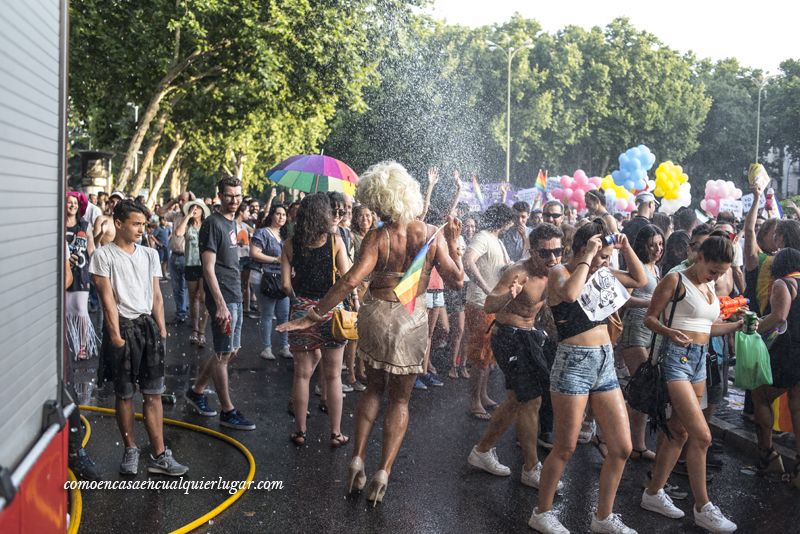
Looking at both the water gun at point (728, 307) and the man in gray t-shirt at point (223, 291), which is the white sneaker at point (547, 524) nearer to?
the water gun at point (728, 307)

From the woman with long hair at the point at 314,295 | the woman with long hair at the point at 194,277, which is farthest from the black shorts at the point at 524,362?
the woman with long hair at the point at 194,277

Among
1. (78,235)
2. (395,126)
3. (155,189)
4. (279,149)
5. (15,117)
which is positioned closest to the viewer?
(15,117)

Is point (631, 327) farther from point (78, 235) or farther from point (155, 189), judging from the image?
point (155, 189)

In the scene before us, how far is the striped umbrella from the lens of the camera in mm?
11211

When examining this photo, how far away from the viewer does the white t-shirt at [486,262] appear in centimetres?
785

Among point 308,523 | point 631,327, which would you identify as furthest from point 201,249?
point 631,327

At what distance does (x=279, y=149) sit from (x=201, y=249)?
35756 millimetres

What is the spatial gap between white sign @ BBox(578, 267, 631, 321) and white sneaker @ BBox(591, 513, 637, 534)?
43.4 inches

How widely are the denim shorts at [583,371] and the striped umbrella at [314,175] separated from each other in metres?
6.92

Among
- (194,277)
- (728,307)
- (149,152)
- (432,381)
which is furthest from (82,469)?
(149,152)

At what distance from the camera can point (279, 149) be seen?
137ft

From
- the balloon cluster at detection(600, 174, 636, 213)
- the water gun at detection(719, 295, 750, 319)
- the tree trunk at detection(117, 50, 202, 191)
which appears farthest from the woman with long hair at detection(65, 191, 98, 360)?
the tree trunk at detection(117, 50, 202, 191)

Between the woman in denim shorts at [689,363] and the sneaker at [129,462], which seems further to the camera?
the sneaker at [129,462]

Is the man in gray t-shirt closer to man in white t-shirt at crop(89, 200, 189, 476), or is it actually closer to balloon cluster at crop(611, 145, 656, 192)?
man in white t-shirt at crop(89, 200, 189, 476)
